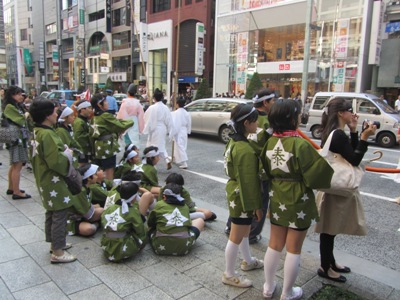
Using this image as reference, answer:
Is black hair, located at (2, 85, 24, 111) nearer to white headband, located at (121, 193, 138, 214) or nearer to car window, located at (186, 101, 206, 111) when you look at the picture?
white headband, located at (121, 193, 138, 214)

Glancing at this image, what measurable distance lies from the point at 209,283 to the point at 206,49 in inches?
1178

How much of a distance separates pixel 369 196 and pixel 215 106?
22.6 ft

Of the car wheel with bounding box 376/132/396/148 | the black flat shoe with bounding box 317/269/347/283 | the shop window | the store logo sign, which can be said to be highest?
the shop window

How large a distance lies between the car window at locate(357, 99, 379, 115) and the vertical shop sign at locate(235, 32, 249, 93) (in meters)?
14.7

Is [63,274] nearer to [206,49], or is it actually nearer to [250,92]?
[250,92]

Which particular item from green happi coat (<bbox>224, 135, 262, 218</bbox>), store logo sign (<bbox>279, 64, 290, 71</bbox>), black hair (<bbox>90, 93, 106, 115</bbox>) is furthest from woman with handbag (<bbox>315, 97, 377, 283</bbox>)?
store logo sign (<bbox>279, 64, 290, 71</bbox>)

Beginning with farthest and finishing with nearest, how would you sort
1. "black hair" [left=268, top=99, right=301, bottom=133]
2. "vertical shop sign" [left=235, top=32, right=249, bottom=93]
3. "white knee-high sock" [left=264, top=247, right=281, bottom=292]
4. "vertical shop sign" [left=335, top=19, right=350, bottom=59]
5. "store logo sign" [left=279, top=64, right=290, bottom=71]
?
"vertical shop sign" [left=235, top=32, right=249, bottom=93]
"store logo sign" [left=279, top=64, right=290, bottom=71]
"vertical shop sign" [left=335, top=19, right=350, bottom=59]
"white knee-high sock" [left=264, top=247, right=281, bottom=292]
"black hair" [left=268, top=99, right=301, bottom=133]

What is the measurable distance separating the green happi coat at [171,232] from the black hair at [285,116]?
1495 millimetres

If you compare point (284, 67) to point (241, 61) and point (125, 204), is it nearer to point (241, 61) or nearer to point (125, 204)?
point (241, 61)

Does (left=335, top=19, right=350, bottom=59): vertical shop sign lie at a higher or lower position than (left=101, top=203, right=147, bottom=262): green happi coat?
higher

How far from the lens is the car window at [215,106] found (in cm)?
1173

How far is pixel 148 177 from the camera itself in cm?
465

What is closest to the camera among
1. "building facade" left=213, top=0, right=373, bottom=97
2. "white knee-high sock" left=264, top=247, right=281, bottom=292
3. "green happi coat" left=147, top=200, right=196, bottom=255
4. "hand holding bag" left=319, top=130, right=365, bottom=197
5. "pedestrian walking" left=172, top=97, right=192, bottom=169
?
"white knee-high sock" left=264, top=247, right=281, bottom=292

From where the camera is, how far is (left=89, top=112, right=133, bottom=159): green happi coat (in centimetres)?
508
